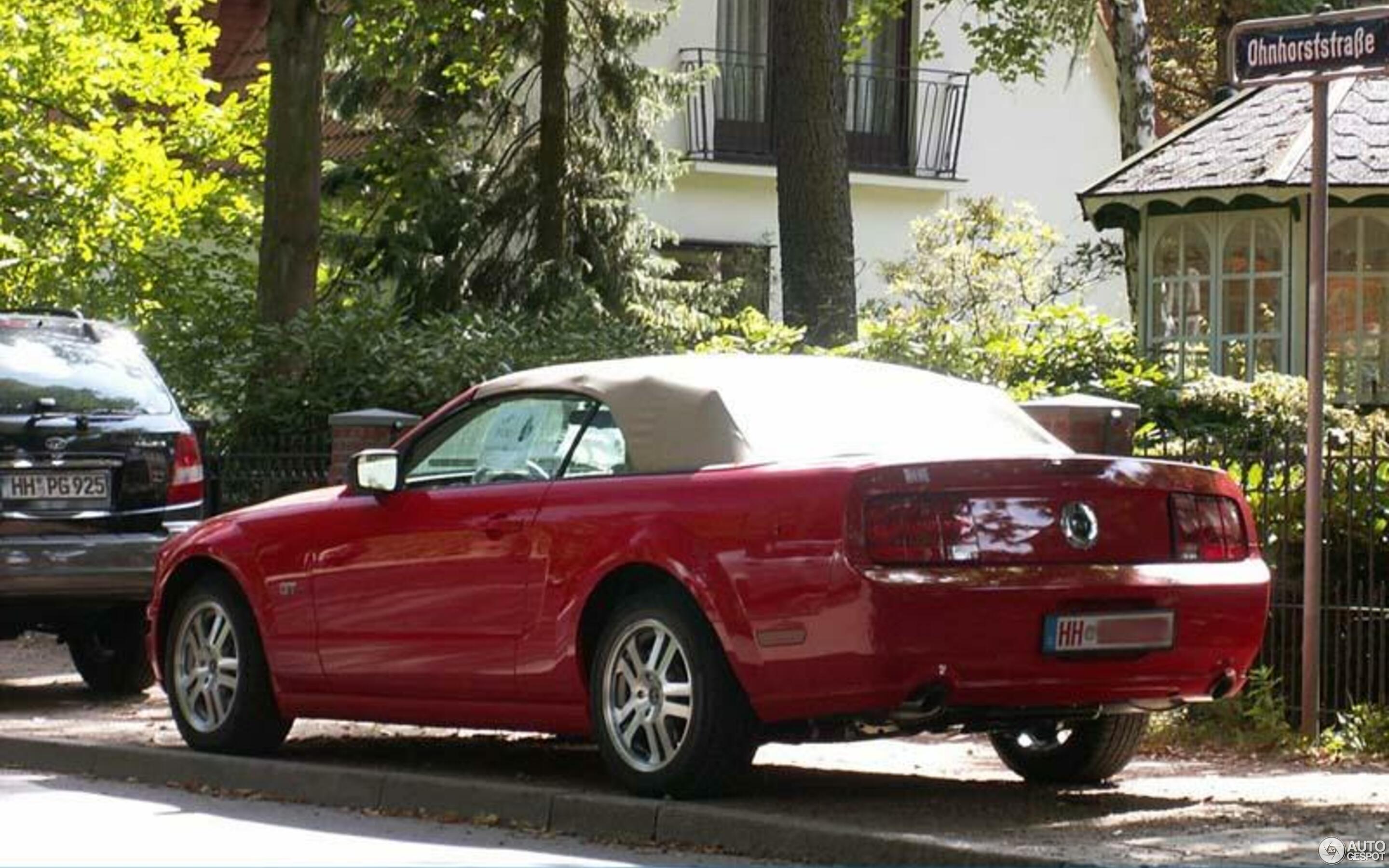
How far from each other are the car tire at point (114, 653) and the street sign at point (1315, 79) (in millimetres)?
6209

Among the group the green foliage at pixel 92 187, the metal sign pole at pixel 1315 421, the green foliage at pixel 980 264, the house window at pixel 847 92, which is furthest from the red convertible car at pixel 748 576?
the house window at pixel 847 92

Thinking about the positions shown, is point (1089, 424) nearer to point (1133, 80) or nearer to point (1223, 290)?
point (1223, 290)

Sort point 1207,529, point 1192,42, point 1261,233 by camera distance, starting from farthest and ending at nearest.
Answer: point 1192,42 < point 1261,233 < point 1207,529

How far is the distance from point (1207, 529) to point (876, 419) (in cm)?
123

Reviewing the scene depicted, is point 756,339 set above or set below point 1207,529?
above

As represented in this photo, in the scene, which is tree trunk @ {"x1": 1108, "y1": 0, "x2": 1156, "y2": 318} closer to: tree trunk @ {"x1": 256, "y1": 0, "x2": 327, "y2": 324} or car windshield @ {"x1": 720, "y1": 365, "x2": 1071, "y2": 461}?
tree trunk @ {"x1": 256, "y1": 0, "x2": 327, "y2": 324}

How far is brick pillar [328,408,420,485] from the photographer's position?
16188 millimetres

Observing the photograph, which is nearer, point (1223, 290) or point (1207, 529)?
point (1207, 529)

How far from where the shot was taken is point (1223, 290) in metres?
24.8

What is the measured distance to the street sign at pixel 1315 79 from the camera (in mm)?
10922

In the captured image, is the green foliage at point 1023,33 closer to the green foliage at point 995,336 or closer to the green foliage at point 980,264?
the green foliage at point 980,264

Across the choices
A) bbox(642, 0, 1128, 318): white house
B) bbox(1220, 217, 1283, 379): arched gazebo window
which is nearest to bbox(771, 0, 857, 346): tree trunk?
bbox(1220, 217, 1283, 379): arched gazebo window

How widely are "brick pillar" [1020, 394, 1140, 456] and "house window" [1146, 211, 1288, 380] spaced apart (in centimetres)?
1063

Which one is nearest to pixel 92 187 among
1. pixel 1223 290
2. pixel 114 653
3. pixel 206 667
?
pixel 1223 290
